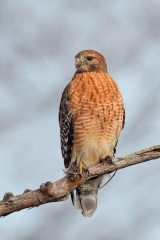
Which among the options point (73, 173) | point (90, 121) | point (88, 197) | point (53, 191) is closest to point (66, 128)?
point (90, 121)

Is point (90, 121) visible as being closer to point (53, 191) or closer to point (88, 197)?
point (88, 197)

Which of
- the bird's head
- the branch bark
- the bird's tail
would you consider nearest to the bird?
the bird's tail

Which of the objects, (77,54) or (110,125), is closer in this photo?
(110,125)

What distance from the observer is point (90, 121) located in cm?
642

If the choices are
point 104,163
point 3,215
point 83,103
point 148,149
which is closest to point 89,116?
point 83,103

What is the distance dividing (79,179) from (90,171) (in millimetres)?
464

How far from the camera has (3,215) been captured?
186 inches

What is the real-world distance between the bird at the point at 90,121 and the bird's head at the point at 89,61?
24cm

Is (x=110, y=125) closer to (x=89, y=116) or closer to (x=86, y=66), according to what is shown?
(x=89, y=116)

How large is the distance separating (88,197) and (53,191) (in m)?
1.96

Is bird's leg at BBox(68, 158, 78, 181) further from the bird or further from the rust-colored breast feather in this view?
the rust-colored breast feather

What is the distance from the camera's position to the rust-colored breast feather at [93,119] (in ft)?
21.1

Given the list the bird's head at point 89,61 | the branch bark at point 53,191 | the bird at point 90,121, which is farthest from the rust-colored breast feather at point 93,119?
the branch bark at point 53,191

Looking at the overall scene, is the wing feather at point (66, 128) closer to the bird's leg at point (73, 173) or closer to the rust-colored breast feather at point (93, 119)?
the rust-colored breast feather at point (93, 119)
